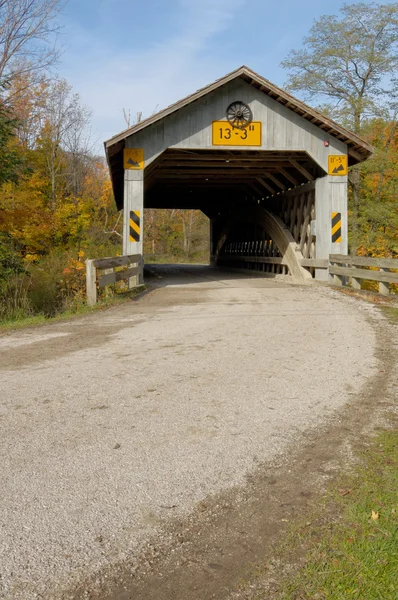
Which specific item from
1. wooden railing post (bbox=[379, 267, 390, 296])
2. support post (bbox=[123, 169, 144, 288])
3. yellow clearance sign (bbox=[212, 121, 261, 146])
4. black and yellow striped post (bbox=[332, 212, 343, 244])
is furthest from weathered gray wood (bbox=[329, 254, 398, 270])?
support post (bbox=[123, 169, 144, 288])

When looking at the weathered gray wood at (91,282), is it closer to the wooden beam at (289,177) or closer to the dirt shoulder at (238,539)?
the dirt shoulder at (238,539)

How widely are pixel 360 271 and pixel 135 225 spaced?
6.08 meters

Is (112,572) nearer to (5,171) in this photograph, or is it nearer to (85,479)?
(85,479)

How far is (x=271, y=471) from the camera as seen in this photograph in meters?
3.07

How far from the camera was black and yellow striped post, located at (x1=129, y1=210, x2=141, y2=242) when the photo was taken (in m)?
14.3

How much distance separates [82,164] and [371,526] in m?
33.2

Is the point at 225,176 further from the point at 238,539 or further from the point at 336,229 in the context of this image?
the point at 238,539

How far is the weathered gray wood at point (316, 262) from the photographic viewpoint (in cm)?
1477

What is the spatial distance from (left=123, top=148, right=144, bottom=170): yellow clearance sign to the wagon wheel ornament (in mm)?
2675

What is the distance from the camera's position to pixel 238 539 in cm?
238

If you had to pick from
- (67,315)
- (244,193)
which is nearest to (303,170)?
(244,193)

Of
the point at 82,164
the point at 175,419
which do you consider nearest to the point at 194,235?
the point at 82,164

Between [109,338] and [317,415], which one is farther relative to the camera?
[109,338]

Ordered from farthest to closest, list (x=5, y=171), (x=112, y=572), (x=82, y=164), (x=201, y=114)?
(x=82, y=164) < (x=201, y=114) < (x=5, y=171) < (x=112, y=572)
